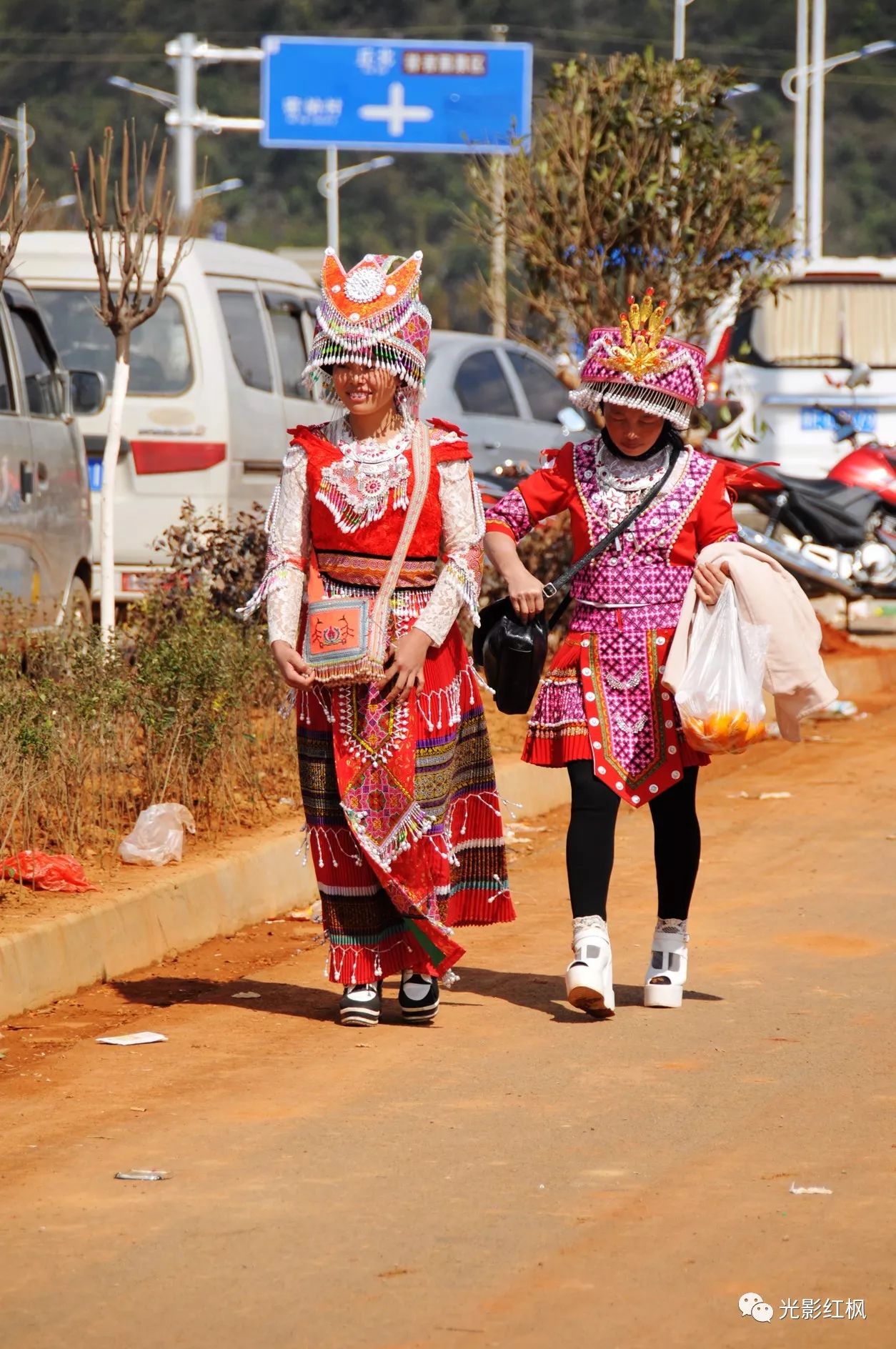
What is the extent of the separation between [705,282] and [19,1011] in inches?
296

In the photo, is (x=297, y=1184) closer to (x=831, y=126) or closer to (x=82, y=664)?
(x=82, y=664)

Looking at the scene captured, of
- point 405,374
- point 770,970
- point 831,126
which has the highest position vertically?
point 831,126

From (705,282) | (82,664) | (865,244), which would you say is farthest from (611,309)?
(865,244)

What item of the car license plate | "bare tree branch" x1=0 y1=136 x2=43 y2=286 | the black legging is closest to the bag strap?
the black legging

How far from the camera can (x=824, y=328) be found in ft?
53.2

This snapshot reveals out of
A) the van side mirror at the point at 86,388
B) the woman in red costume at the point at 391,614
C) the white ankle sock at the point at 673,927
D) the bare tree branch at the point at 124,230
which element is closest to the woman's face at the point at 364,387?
the woman in red costume at the point at 391,614

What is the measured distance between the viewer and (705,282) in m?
12.5

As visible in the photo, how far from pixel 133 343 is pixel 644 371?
745cm

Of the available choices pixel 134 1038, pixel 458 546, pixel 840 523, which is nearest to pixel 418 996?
pixel 134 1038

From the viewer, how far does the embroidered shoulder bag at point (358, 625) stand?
226 inches

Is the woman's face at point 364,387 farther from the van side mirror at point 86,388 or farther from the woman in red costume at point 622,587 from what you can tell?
the van side mirror at point 86,388

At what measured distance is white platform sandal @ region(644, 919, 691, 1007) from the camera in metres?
6.15

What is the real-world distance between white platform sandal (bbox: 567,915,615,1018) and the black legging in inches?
1.9

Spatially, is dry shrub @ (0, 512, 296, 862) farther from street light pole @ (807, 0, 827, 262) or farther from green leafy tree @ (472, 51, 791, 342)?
street light pole @ (807, 0, 827, 262)
